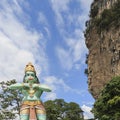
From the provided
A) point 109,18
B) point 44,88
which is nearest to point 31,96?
point 44,88

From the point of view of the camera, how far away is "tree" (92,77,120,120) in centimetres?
2223

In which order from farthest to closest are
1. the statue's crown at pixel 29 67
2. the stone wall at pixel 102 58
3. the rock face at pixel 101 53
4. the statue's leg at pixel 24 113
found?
the rock face at pixel 101 53 < the stone wall at pixel 102 58 < the statue's crown at pixel 29 67 < the statue's leg at pixel 24 113

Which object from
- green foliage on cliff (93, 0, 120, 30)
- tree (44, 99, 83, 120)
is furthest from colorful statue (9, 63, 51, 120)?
green foliage on cliff (93, 0, 120, 30)

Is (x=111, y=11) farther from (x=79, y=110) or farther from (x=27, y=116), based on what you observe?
(x=27, y=116)

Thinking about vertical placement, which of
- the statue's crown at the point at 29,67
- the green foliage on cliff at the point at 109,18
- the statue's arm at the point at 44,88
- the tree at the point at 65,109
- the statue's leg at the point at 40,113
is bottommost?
the statue's leg at the point at 40,113

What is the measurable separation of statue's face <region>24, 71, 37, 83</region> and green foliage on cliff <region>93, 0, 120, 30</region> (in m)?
27.6

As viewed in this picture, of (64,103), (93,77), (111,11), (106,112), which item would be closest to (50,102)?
(64,103)

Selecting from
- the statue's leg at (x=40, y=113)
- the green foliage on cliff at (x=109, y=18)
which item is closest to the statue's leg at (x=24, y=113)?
the statue's leg at (x=40, y=113)

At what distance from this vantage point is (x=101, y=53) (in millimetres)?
41031

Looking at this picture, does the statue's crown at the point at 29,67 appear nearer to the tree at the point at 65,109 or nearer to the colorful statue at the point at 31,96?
the colorful statue at the point at 31,96

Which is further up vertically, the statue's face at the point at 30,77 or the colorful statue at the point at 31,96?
the statue's face at the point at 30,77

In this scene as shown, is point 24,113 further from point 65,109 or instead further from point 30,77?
point 65,109

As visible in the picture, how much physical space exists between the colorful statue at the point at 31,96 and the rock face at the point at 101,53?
24913 millimetres

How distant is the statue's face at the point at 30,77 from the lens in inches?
497
